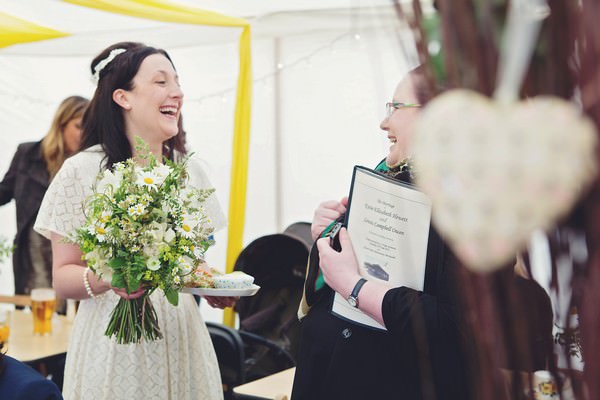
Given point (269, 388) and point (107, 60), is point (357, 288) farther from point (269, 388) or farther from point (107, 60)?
point (107, 60)

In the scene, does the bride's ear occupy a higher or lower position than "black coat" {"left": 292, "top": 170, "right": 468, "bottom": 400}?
higher

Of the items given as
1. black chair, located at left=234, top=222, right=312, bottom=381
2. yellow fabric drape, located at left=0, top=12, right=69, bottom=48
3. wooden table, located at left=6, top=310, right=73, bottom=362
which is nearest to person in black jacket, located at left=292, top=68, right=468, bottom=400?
wooden table, located at left=6, top=310, right=73, bottom=362

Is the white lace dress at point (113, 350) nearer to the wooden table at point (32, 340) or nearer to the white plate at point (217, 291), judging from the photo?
the white plate at point (217, 291)

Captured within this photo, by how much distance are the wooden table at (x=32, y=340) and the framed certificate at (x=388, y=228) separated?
1.84 m

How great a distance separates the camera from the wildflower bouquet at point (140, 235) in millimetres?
1968

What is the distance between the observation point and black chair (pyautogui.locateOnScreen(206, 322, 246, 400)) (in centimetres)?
338

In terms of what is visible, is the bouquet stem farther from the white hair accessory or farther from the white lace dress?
the white hair accessory

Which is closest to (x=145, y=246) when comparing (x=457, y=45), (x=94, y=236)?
(x=94, y=236)

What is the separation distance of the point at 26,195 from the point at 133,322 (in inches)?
121

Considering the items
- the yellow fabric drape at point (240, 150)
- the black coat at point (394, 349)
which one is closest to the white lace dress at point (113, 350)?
the black coat at point (394, 349)

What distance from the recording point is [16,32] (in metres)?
4.60

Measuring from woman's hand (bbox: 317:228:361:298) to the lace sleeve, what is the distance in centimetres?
99

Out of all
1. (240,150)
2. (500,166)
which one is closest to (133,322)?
(500,166)

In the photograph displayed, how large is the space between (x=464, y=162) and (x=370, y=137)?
454cm
